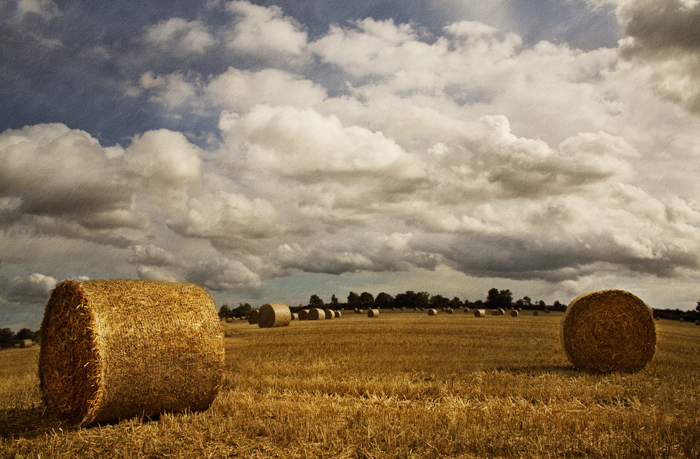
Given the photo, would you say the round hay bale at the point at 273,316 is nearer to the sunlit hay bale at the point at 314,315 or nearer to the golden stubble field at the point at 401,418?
the sunlit hay bale at the point at 314,315

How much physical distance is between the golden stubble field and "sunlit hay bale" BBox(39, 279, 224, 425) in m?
0.28

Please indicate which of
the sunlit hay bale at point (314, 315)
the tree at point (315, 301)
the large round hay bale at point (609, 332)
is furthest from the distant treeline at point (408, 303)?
the large round hay bale at point (609, 332)

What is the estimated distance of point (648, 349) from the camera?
37.4 ft

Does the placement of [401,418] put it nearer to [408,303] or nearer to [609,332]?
[609,332]

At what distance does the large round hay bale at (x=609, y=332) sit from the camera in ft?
37.2

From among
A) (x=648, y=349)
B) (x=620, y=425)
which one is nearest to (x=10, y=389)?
(x=620, y=425)

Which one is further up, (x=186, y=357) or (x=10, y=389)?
(x=186, y=357)

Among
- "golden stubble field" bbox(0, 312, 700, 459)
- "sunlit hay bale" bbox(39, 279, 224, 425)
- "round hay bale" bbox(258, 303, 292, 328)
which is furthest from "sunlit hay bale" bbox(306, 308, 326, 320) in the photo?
"sunlit hay bale" bbox(39, 279, 224, 425)

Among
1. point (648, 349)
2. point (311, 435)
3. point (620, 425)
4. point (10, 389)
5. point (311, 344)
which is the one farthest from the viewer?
point (311, 344)

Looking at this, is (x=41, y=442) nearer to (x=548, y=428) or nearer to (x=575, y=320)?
(x=548, y=428)

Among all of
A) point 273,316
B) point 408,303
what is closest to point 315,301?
point 408,303

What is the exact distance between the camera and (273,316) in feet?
96.4

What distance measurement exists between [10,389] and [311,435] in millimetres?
7719

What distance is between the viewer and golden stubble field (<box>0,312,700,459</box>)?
16.5 feet
